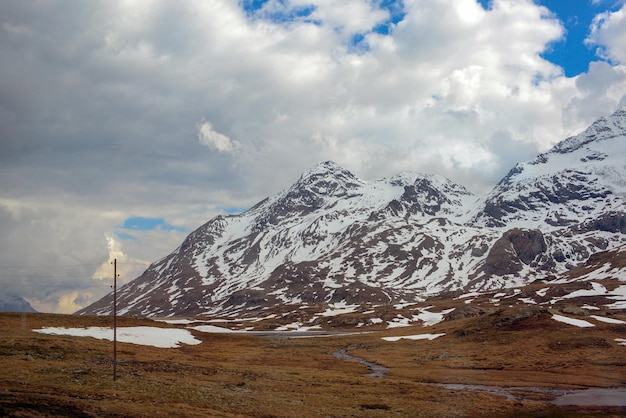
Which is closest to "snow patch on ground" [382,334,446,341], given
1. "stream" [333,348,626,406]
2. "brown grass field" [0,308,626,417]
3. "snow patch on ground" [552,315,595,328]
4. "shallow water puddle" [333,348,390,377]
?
"brown grass field" [0,308,626,417]

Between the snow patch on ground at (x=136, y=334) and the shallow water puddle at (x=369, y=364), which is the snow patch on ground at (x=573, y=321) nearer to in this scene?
the shallow water puddle at (x=369, y=364)

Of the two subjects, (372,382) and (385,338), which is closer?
(372,382)

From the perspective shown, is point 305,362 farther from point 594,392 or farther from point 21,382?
point 21,382

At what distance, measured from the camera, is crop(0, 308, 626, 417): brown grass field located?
150ft

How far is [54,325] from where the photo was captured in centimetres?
10619

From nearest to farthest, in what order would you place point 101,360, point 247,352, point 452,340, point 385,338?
1. point 101,360
2. point 247,352
3. point 452,340
4. point 385,338

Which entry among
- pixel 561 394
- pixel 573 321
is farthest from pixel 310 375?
pixel 573 321

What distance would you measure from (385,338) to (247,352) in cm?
5178

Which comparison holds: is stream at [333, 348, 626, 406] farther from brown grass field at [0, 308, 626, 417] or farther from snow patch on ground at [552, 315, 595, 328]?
snow patch on ground at [552, 315, 595, 328]

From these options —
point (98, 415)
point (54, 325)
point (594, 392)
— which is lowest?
point (594, 392)

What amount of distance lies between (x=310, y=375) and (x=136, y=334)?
4696 centimetres

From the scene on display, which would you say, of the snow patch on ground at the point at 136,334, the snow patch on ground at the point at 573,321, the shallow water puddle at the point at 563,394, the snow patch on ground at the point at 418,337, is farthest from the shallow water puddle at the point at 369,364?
the snow patch on ground at the point at 573,321

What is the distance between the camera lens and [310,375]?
8094cm

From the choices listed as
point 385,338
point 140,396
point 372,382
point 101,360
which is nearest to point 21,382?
point 140,396
